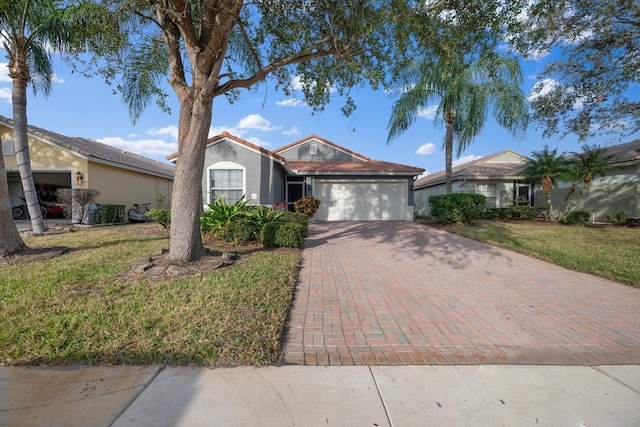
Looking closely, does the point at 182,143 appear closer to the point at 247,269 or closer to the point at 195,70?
the point at 195,70

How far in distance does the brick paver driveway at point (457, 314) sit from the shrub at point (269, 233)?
53.2 inches

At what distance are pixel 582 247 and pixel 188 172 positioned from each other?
10.2 m

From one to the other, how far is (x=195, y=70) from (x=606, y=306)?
24.9 ft

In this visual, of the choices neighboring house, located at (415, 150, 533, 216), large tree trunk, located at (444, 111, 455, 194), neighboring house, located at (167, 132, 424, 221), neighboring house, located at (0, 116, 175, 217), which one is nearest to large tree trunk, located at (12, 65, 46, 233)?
neighboring house, located at (0, 116, 175, 217)

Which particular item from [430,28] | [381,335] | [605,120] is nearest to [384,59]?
[430,28]

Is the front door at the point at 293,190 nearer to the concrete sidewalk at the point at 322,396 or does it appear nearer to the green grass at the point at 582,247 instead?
the green grass at the point at 582,247

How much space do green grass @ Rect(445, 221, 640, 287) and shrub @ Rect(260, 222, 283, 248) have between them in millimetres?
6667

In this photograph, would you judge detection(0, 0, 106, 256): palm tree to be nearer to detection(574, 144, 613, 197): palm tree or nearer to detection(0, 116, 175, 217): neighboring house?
detection(0, 116, 175, 217): neighboring house

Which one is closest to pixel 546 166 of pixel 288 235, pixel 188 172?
pixel 288 235

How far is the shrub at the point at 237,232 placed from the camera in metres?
7.39

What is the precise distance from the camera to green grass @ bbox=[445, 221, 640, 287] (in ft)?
18.7

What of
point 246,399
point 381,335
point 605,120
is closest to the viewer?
point 246,399

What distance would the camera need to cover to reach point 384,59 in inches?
251

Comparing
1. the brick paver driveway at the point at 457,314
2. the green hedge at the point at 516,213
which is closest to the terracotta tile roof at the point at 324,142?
the green hedge at the point at 516,213
